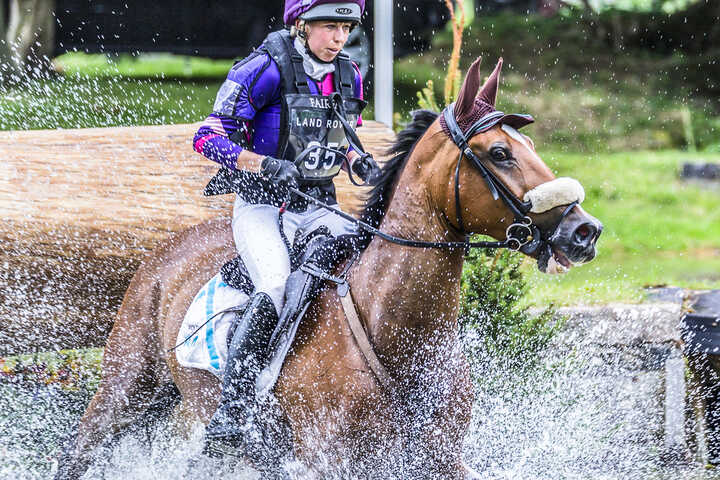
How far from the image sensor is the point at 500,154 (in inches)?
128

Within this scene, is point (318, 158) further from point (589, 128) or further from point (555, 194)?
point (589, 128)

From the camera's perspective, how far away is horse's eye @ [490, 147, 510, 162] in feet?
10.7

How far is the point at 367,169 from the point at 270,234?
0.53m

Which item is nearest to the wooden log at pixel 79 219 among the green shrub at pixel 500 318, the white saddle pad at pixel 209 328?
the green shrub at pixel 500 318

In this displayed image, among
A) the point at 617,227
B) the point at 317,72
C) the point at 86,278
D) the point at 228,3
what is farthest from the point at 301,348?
the point at 617,227

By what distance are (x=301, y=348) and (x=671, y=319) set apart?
302 cm

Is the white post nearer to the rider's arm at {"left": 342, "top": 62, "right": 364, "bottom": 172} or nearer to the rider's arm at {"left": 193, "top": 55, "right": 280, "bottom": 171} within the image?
the rider's arm at {"left": 342, "top": 62, "right": 364, "bottom": 172}

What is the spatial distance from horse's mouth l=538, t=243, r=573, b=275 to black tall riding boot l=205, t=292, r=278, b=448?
3.87 feet

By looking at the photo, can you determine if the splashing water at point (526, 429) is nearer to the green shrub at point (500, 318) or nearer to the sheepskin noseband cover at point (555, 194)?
the green shrub at point (500, 318)

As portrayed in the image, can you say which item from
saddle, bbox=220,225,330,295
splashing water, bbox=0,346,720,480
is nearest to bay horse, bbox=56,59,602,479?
saddle, bbox=220,225,330,295

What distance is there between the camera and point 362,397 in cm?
345

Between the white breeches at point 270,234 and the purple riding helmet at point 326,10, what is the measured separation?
90 centimetres

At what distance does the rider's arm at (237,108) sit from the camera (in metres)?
3.75

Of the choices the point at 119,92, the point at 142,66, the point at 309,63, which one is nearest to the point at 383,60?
the point at 142,66
